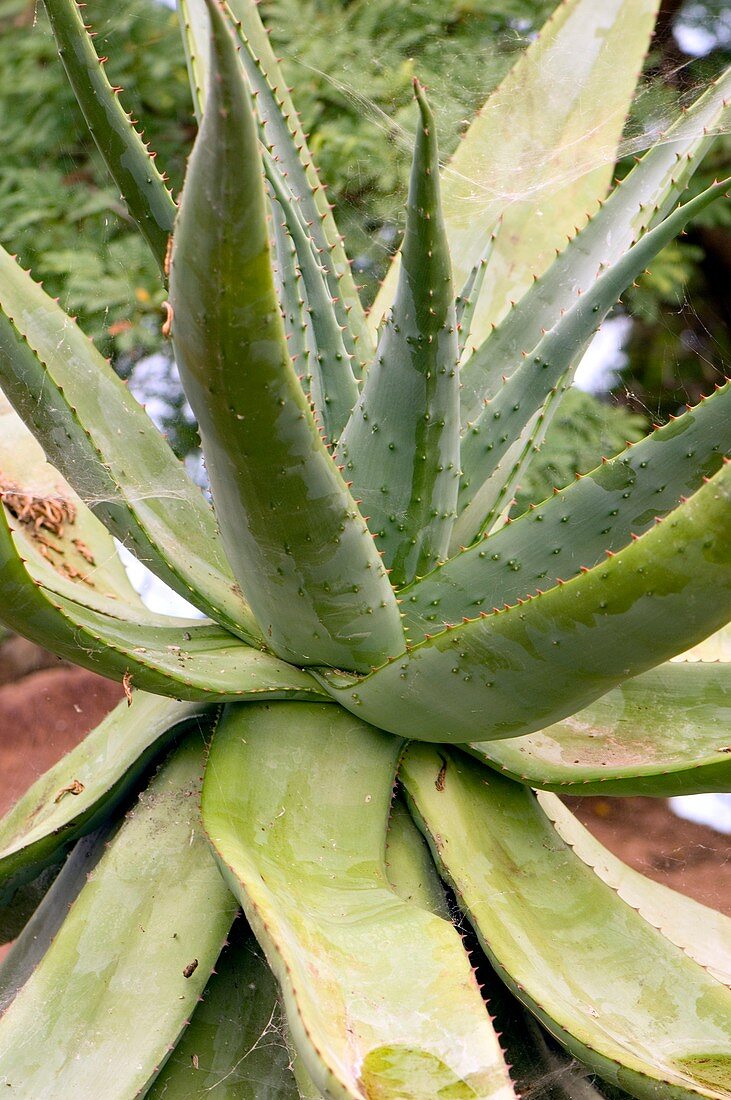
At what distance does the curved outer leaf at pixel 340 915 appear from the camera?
78cm

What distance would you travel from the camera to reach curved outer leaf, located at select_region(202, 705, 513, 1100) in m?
0.78

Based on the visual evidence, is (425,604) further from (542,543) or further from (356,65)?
(356,65)

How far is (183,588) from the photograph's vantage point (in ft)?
3.96

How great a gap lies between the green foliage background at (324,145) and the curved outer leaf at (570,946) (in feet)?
4.22

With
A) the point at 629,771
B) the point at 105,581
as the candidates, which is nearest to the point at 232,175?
the point at 629,771

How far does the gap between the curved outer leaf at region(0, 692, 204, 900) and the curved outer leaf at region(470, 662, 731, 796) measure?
407 mm

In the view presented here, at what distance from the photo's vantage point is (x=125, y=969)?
1.05 meters

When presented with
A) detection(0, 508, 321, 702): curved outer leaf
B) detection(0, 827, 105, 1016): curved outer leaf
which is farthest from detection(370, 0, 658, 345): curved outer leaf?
detection(0, 827, 105, 1016): curved outer leaf

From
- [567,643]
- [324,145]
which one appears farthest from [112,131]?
[324,145]

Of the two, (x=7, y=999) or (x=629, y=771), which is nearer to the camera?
(x=629, y=771)

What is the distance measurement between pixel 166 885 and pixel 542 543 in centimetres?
59

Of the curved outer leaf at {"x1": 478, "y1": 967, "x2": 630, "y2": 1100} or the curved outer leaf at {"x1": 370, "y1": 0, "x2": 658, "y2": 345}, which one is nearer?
the curved outer leaf at {"x1": 478, "y1": 967, "x2": 630, "y2": 1100}

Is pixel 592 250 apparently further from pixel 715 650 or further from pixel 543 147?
pixel 715 650

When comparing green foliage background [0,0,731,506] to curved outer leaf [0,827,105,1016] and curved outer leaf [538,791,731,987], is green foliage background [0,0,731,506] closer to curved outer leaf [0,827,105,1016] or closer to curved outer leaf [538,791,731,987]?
curved outer leaf [538,791,731,987]
